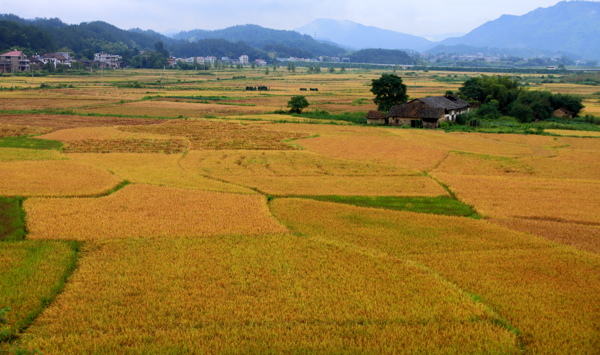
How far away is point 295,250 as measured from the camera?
1366cm

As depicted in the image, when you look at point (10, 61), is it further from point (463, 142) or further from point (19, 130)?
point (463, 142)

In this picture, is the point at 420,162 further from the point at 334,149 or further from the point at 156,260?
the point at 156,260

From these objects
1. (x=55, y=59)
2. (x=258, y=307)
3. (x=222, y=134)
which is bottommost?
(x=258, y=307)

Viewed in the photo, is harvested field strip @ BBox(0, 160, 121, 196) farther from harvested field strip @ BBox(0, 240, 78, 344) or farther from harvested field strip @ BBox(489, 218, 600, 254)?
harvested field strip @ BBox(489, 218, 600, 254)

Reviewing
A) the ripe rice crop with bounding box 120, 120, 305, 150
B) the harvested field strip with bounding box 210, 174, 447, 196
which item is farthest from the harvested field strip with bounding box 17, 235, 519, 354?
the ripe rice crop with bounding box 120, 120, 305, 150

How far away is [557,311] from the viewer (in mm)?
10180

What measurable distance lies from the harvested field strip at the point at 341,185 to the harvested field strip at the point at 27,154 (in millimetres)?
9939

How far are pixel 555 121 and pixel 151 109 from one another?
41486mm

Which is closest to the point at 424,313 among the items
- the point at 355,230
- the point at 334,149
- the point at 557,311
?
the point at 557,311

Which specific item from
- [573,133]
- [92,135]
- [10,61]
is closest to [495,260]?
[92,135]

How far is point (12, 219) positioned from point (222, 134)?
22291 millimetres

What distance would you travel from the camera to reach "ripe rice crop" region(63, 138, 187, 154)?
30.1 metres

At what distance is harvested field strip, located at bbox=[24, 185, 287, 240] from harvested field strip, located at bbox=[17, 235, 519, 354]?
1.67 metres

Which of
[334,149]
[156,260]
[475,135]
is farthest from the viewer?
[475,135]
